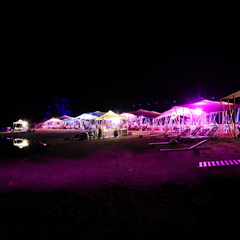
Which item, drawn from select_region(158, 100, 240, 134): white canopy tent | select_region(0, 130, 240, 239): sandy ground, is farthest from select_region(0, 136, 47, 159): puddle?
select_region(158, 100, 240, 134): white canopy tent

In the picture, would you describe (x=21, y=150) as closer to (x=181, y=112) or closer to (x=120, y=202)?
(x=120, y=202)

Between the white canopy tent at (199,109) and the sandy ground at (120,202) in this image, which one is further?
the white canopy tent at (199,109)

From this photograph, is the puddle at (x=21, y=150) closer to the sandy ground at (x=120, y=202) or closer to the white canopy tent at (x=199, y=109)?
the sandy ground at (x=120, y=202)

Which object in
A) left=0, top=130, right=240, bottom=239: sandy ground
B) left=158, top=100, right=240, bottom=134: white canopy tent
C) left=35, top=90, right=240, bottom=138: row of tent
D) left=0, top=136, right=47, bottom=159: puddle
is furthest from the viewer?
left=158, top=100, right=240, bottom=134: white canopy tent

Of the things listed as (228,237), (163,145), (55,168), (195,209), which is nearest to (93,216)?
(195,209)

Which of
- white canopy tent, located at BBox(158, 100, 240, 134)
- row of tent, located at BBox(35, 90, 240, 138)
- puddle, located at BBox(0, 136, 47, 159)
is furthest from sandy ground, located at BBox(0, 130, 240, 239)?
white canopy tent, located at BBox(158, 100, 240, 134)

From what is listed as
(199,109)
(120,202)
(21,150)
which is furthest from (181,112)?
(120,202)

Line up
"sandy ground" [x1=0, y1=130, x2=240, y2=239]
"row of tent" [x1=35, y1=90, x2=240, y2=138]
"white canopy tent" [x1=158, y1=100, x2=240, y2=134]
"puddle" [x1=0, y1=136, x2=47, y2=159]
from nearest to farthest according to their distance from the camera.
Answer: "sandy ground" [x1=0, y1=130, x2=240, y2=239], "puddle" [x1=0, y1=136, x2=47, y2=159], "row of tent" [x1=35, y1=90, x2=240, y2=138], "white canopy tent" [x1=158, y1=100, x2=240, y2=134]

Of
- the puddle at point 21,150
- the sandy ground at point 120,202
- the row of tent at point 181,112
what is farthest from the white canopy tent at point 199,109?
the puddle at point 21,150

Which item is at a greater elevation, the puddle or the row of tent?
the row of tent

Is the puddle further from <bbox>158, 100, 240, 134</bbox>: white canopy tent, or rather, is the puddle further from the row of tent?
<bbox>158, 100, 240, 134</bbox>: white canopy tent

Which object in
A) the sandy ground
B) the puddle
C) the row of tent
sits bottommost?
the puddle

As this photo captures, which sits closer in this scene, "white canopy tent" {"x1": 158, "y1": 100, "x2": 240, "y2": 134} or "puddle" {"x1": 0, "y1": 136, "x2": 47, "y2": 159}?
"puddle" {"x1": 0, "y1": 136, "x2": 47, "y2": 159}

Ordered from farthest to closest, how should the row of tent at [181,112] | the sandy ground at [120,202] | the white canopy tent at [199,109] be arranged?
1. the white canopy tent at [199,109]
2. the row of tent at [181,112]
3. the sandy ground at [120,202]
